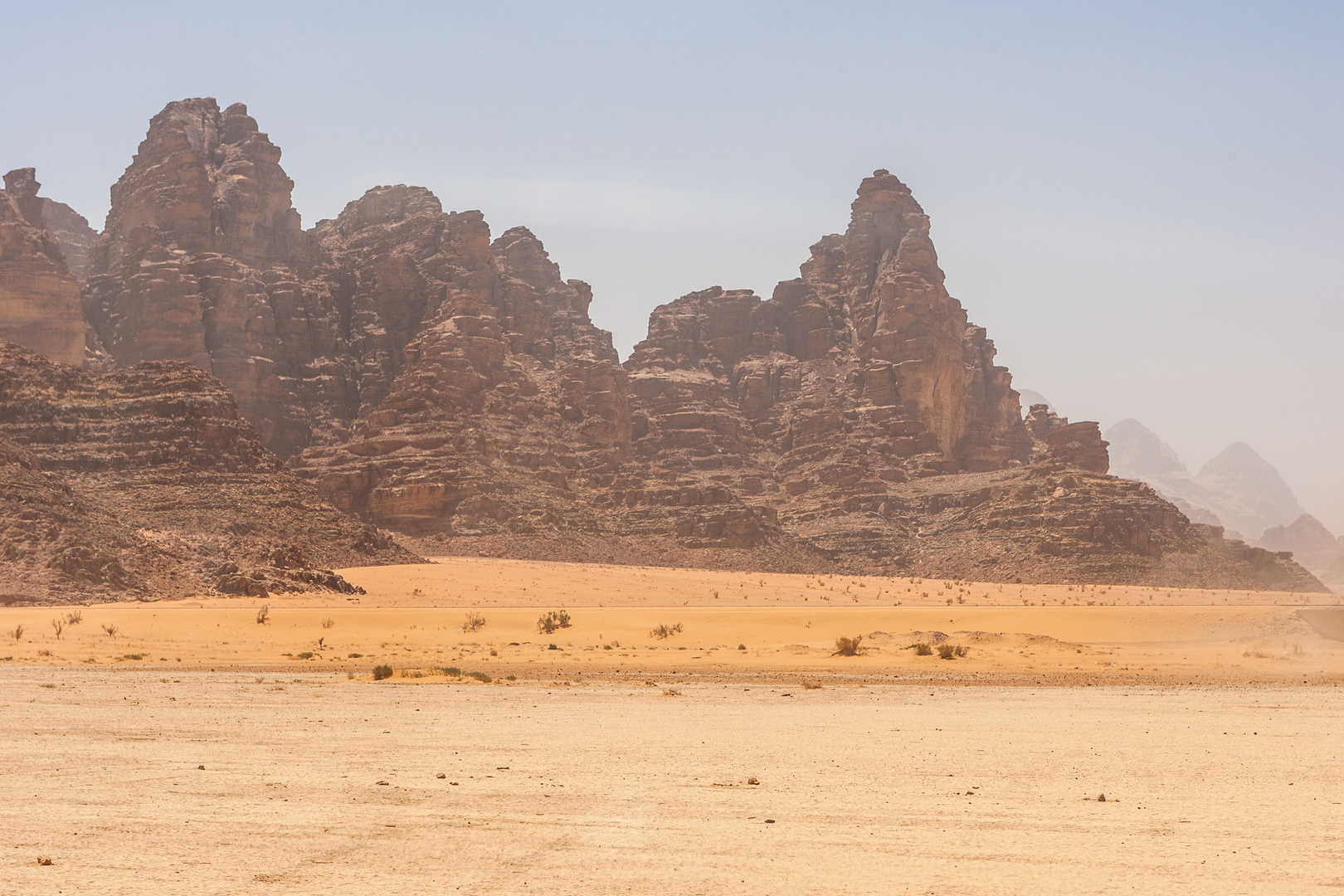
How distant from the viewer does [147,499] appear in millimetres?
59531

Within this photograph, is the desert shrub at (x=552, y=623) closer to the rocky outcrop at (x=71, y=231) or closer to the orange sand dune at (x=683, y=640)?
the orange sand dune at (x=683, y=640)

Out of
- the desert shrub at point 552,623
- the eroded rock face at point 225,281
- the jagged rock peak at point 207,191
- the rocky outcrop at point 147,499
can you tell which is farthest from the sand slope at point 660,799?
the jagged rock peak at point 207,191

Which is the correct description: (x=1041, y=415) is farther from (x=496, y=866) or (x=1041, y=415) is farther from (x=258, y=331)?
(x=496, y=866)

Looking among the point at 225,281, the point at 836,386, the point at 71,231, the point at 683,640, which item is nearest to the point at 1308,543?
the point at 836,386

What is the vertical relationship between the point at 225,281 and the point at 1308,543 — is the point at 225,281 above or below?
above

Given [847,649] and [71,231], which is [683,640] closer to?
[847,649]

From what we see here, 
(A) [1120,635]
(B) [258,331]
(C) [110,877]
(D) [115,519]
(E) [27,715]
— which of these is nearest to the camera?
(C) [110,877]

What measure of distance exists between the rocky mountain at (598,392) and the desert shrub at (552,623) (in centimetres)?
5304

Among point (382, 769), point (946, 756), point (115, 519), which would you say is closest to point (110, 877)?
point (382, 769)

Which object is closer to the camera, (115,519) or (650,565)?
(115,519)

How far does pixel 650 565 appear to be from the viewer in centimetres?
9538

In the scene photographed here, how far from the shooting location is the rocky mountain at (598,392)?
100 meters

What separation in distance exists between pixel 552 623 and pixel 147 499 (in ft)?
104

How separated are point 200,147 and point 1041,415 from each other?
113m
